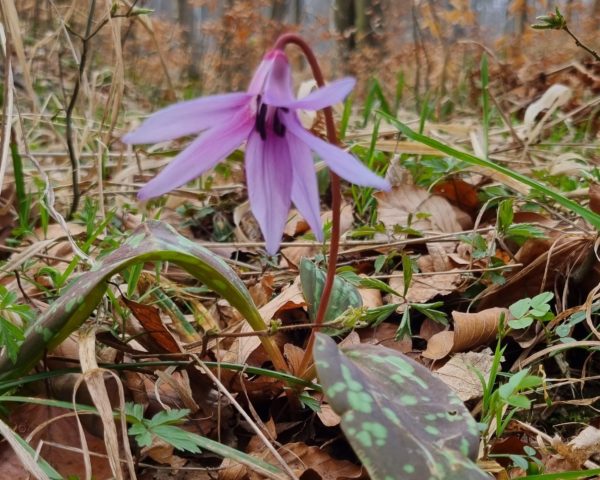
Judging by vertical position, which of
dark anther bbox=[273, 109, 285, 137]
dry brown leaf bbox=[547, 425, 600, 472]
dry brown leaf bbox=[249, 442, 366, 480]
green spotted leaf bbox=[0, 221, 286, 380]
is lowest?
dry brown leaf bbox=[249, 442, 366, 480]

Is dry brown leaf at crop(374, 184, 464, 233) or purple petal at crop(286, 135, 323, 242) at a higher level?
purple petal at crop(286, 135, 323, 242)

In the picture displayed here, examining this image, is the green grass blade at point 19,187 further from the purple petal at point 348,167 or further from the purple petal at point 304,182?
the purple petal at point 348,167

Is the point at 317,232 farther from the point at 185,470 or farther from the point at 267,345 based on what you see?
the point at 185,470

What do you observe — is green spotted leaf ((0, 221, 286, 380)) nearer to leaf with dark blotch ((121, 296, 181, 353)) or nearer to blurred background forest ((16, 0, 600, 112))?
leaf with dark blotch ((121, 296, 181, 353))

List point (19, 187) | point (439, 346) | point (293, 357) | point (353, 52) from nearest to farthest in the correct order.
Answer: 1. point (293, 357)
2. point (439, 346)
3. point (19, 187)
4. point (353, 52)

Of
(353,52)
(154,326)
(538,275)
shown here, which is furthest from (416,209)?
(353,52)

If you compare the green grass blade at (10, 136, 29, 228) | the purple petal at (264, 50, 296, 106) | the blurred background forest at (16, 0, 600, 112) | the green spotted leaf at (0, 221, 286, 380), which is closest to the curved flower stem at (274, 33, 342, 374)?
the purple petal at (264, 50, 296, 106)

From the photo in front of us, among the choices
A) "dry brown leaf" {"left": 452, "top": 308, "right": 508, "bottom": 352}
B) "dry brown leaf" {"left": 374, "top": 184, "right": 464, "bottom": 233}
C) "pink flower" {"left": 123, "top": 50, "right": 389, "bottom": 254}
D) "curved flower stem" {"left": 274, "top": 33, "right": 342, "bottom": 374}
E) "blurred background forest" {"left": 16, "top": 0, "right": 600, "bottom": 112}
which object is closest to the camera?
"pink flower" {"left": 123, "top": 50, "right": 389, "bottom": 254}

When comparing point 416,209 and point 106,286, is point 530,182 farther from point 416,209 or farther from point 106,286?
point 106,286
